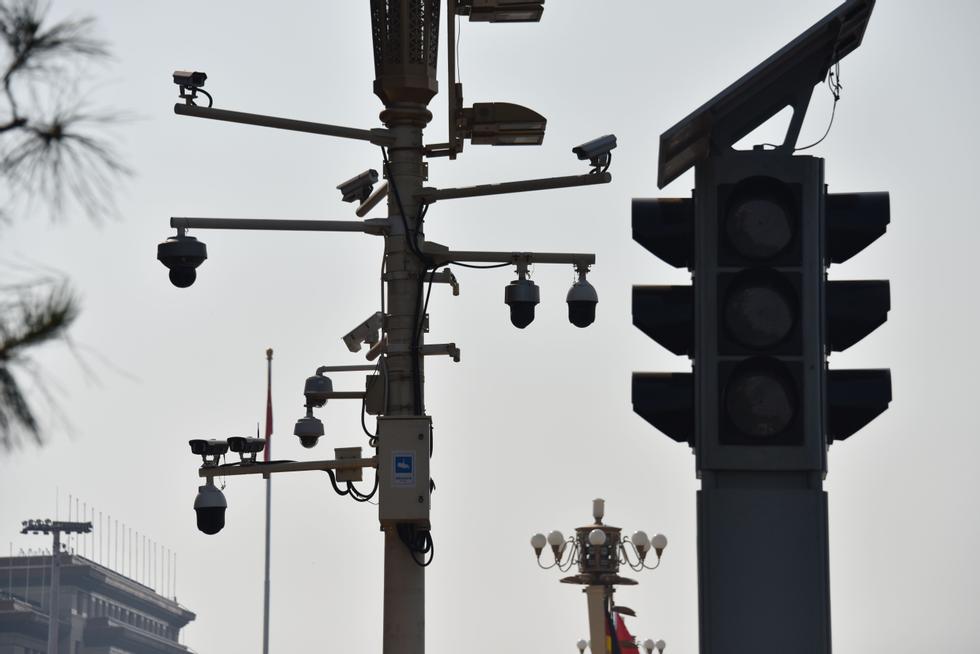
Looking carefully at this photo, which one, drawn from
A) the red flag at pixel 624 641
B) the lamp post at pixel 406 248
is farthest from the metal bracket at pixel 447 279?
the red flag at pixel 624 641

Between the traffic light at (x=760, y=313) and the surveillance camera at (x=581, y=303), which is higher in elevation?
the surveillance camera at (x=581, y=303)

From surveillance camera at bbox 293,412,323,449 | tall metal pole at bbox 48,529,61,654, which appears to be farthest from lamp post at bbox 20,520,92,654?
surveillance camera at bbox 293,412,323,449

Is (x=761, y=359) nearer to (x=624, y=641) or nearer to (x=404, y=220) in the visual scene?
(x=404, y=220)

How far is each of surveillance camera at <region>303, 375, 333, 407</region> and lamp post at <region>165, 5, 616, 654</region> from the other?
975 millimetres

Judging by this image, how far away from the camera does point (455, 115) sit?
548 inches

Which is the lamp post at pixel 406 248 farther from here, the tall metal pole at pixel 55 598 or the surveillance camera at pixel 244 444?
the tall metal pole at pixel 55 598

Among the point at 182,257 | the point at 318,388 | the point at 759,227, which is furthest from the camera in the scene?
the point at 318,388

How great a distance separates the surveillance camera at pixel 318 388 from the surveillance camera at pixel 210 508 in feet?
5.45

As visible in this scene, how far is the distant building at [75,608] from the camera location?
153 metres

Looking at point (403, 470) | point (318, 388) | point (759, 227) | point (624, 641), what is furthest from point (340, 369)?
point (624, 641)

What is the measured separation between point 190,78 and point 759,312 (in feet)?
18.0

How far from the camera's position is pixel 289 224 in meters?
13.6

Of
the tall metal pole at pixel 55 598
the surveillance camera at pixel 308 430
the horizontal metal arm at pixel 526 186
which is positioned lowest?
the surveillance camera at pixel 308 430

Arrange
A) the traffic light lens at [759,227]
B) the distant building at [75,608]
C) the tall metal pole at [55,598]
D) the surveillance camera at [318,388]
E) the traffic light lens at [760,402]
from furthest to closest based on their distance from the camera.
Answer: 1. the distant building at [75,608]
2. the tall metal pole at [55,598]
3. the surveillance camera at [318,388]
4. the traffic light lens at [759,227]
5. the traffic light lens at [760,402]
